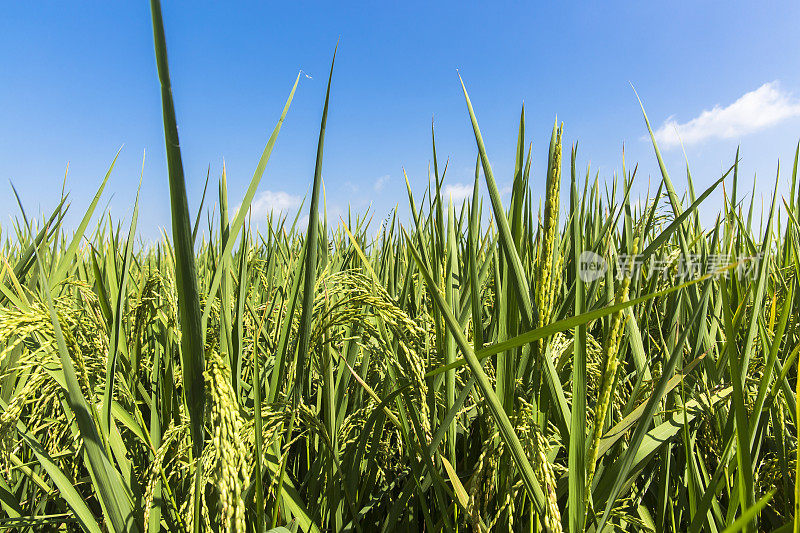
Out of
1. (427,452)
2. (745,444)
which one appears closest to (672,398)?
(745,444)

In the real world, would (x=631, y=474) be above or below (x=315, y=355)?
below

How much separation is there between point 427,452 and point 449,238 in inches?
18.6

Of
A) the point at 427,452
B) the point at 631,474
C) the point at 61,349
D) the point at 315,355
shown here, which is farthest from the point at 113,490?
the point at 631,474

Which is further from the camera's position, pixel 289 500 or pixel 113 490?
pixel 289 500

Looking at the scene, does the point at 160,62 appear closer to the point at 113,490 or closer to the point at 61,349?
the point at 61,349

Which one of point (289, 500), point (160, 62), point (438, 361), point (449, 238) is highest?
point (160, 62)

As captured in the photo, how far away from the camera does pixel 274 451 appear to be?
0.96 meters

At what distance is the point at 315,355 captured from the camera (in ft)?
3.17

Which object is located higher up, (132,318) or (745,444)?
(132,318)

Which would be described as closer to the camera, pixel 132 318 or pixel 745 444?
pixel 745 444

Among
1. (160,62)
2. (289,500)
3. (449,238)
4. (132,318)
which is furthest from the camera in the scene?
(132,318)

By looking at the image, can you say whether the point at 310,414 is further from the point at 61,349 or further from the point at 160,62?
the point at 160,62

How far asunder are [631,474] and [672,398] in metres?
0.39

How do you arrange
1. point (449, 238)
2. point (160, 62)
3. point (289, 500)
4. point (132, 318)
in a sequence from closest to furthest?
1. point (160, 62)
2. point (289, 500)
3. point (449, 238)
4. point (132, 318)
